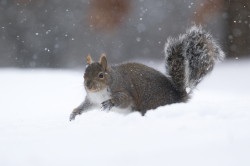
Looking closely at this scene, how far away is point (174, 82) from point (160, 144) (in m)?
1.70

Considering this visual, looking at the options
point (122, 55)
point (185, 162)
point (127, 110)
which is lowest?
point (185, 162)

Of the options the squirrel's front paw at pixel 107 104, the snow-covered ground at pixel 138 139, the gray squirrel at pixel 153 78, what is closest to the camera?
the snow-covered ground at pixel 138 139

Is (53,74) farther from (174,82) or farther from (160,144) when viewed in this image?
(160,144)

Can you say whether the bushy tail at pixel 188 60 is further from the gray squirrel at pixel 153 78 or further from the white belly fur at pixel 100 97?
the white belly fur at pixel 100 97

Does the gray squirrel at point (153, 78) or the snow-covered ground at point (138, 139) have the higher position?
the gray squirrel at point (153, 78)

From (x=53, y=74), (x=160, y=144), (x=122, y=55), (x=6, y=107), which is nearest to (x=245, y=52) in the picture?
(x=122, y=55)

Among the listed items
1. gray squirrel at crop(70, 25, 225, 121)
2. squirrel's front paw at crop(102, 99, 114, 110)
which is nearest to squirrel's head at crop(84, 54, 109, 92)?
gray squirrel at crop(70, 25, 225, 121)

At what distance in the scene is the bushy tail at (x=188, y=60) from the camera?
392 cm

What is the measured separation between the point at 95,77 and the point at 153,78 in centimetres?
54

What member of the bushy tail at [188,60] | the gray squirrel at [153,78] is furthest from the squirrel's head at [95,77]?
the bushy tail at [188,60]

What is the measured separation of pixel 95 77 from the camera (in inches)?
138

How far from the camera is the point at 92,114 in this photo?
3.77 metres

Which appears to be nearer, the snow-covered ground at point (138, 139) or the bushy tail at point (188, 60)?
the snow-covered ground at point (138, 139)

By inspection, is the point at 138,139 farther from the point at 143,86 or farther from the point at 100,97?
the point at 143,86
